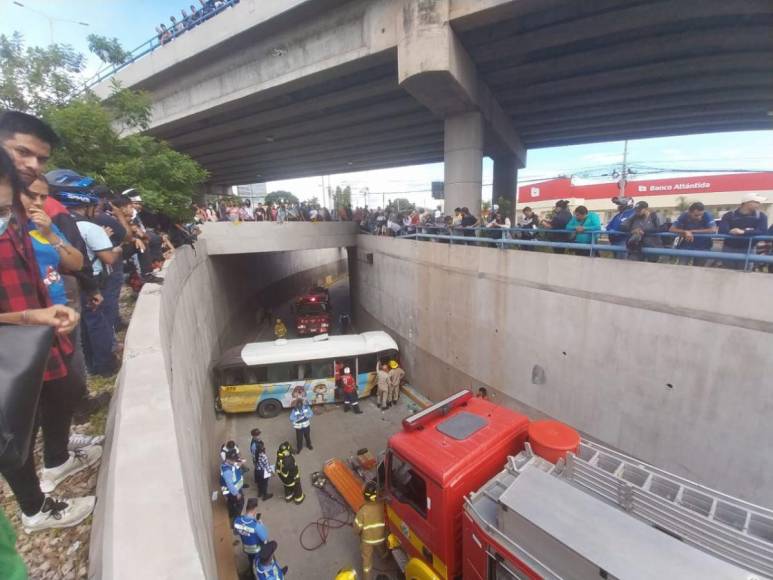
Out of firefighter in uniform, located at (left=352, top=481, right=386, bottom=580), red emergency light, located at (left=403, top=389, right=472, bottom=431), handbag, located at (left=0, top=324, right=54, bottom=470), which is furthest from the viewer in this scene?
firefighter in uniform, located at (left=352, top=481, right=386, bottom=580)

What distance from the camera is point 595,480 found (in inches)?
166

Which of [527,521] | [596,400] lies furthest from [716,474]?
[527,521]

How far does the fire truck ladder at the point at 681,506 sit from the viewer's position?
3.21 m

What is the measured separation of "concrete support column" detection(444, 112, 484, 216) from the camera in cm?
1371

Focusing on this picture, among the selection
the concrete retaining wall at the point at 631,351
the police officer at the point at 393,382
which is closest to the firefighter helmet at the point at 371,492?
the concrete retaining wall at the point at 631,351

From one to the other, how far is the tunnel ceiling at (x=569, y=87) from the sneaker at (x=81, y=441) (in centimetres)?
1177

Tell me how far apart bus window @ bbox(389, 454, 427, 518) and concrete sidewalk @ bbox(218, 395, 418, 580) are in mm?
2426

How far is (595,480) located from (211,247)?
56.7ft

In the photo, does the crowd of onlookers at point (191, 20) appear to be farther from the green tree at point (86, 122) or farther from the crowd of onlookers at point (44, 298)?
the crowd of onlookers at point (44, 298)

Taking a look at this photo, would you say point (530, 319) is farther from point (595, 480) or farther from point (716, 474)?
point (595, 480)

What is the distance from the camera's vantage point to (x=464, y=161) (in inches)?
550

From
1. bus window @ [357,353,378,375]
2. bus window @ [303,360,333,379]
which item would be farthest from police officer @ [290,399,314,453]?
bus window @ [357,353,378,375]

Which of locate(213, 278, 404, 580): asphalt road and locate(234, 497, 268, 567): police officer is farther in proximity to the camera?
locate(213, 278, 404, 580): asphalt road

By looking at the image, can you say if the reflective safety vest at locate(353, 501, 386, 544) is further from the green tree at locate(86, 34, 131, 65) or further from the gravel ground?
the green tree at locate(86, 34, 131, 65)
